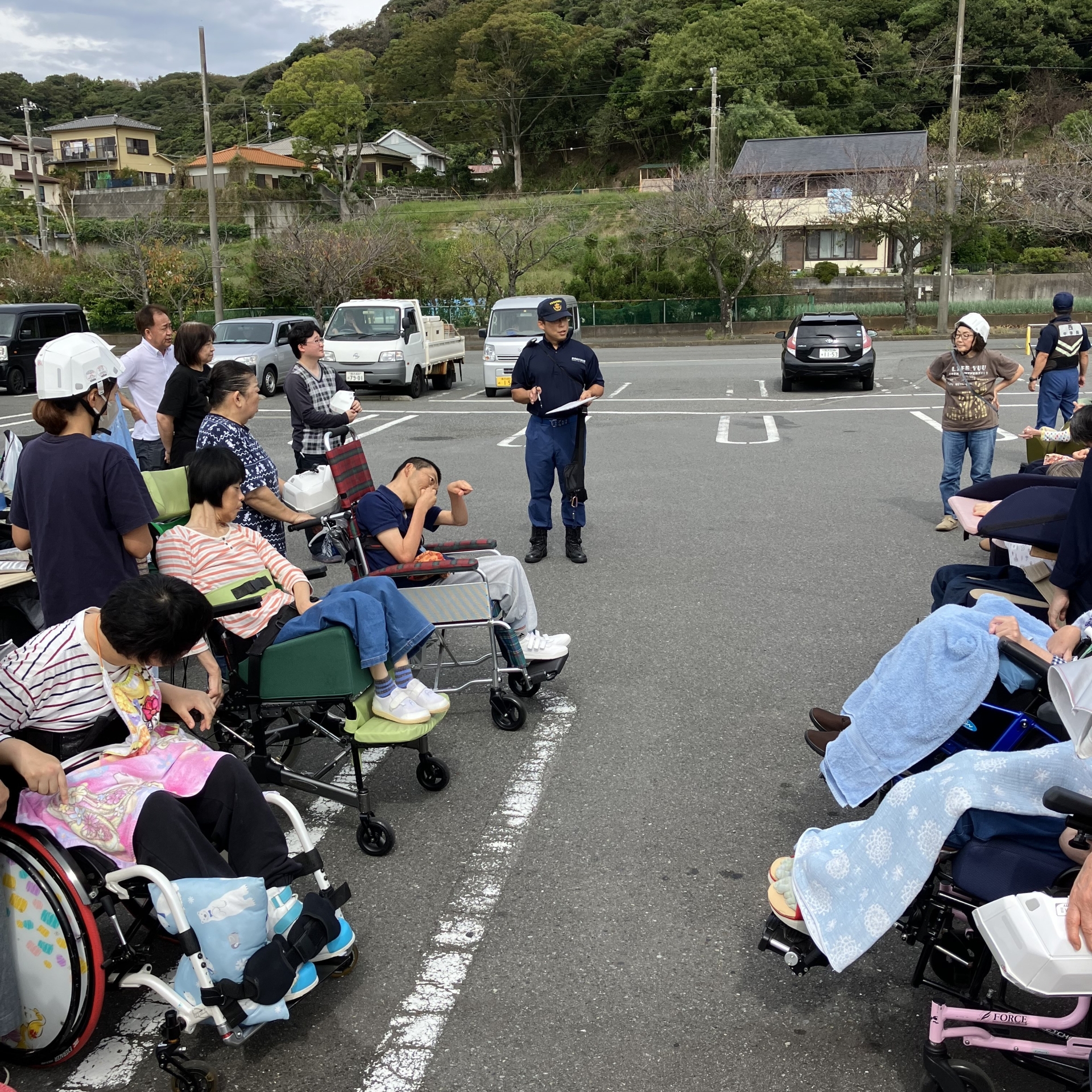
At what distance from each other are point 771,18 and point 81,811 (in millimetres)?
64770

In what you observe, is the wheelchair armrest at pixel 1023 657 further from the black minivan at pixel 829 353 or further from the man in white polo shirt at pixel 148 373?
the black minivan at pixel 829 353

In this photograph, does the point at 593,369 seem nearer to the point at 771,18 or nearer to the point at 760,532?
the point at 760,532

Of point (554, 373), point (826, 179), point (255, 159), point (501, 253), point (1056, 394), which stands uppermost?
point (255, 159)

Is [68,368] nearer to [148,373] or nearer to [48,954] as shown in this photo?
[48,954]

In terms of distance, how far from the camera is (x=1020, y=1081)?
2619mm

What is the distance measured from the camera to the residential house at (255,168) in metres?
67.6

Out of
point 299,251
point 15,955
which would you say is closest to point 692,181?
point 299,251

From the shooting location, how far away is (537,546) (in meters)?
7.95

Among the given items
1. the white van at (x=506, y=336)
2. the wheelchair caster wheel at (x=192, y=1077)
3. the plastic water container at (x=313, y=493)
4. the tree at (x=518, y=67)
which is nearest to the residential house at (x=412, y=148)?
the tree at (x=518, y=67)

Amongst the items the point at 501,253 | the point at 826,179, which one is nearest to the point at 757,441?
the point at 501,253

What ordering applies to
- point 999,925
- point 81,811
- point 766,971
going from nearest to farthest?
1. point 999,925
2. point 81,811
3. point 766,971

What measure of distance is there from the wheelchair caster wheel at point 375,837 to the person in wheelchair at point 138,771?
0.79m

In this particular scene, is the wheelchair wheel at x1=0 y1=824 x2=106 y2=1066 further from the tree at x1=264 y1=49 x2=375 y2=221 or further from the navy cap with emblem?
the tree at x1=264 y1=49 x2=375 y2=221

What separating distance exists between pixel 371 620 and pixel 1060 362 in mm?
9750
